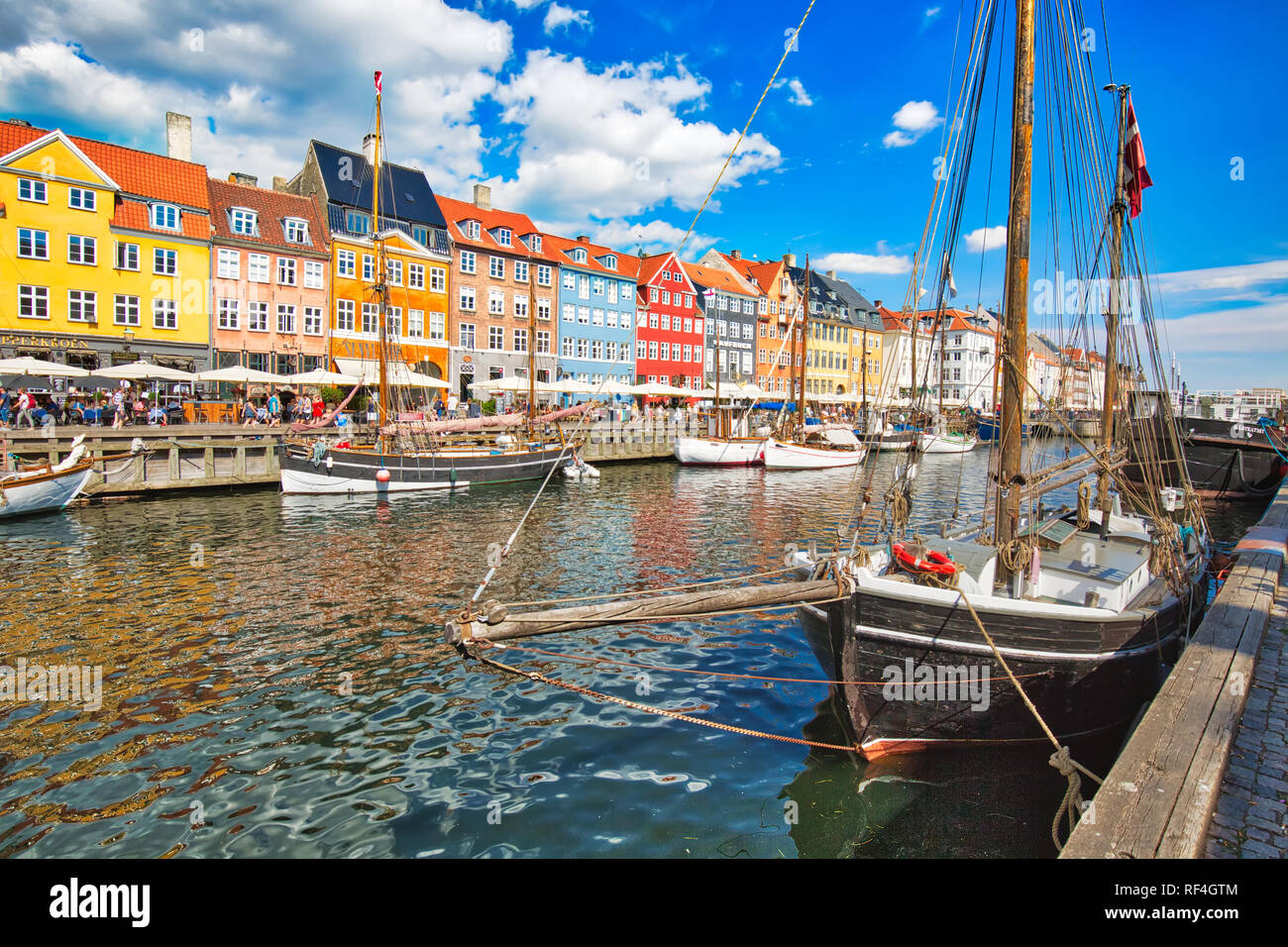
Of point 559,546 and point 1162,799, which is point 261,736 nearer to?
point 1162,799

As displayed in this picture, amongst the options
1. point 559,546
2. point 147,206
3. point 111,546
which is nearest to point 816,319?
point 147,206

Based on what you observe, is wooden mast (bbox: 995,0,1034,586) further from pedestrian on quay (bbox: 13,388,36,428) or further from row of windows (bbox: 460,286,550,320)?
row of windows (bbox: 460,286,550,320)

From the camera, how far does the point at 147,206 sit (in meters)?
40.3

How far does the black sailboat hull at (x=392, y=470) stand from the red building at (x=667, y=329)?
118 feet

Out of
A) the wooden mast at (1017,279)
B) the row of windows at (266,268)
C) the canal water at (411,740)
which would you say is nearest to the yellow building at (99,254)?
the row of windows at (266,268)

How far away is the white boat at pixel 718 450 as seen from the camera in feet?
142

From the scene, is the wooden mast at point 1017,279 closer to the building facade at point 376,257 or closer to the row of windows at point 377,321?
the building facade at point 376,257

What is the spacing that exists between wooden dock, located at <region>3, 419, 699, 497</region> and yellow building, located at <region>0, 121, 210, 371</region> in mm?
13107

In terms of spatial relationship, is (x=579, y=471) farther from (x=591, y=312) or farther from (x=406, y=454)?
(x=591, y=312)

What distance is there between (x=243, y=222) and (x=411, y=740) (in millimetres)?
45695

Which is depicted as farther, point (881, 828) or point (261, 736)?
point (261, 736)

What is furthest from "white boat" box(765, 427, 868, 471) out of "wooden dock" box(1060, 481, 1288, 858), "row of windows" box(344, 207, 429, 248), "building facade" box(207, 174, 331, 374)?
"wooden dock" box(1060, 481, 1288, 858)
